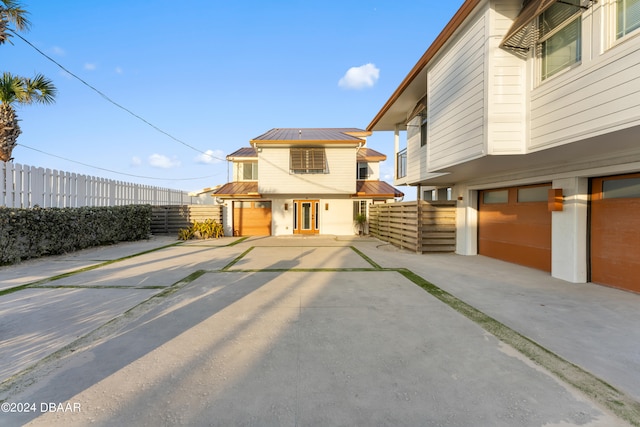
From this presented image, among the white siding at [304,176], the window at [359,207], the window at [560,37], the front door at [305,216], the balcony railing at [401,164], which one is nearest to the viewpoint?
the window at [560,37]

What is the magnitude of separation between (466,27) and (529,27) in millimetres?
1414

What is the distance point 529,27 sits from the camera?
5031 millimetres

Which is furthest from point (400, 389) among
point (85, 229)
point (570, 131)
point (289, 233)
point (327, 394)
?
point (289, 233)

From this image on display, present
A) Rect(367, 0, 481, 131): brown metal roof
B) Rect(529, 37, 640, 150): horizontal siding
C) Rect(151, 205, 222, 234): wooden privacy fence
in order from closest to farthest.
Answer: Rect(529, 37, 640, 150): horizontal siding
Rect(367, 0, 481, 131): brown metal roof
Rect(151, 205, 222, 234): wooden privacy fence

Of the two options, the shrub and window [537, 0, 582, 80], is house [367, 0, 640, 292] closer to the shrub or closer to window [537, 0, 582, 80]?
window [537, 0, 582, 80]

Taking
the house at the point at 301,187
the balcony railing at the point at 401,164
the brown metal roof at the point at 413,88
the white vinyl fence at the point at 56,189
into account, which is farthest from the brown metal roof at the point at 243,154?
the balcony railing at the point at 401,164

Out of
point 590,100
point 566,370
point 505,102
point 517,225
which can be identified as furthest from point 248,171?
point 566,370

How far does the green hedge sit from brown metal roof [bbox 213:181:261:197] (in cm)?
446

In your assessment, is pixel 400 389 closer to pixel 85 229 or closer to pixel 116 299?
pixel 116 299

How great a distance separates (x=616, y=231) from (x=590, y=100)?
294cm

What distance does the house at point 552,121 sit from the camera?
4.00 m

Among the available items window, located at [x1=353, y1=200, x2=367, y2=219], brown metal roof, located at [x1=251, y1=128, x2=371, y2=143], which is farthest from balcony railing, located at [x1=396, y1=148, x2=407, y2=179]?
window, located at [x1=353, y1=200, x2=367, y2=219]

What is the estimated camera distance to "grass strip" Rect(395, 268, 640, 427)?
2180 mm

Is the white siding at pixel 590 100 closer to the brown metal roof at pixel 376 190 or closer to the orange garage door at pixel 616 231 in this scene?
the orange garage door at pixel 616 231
